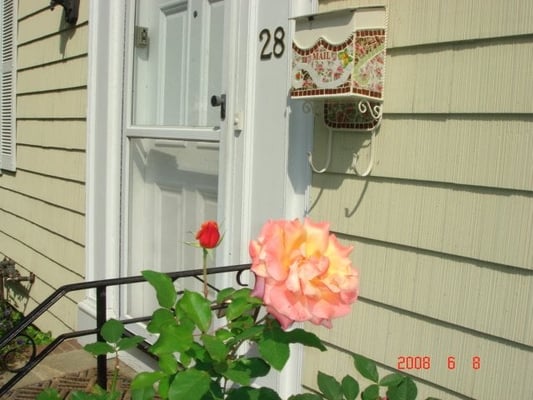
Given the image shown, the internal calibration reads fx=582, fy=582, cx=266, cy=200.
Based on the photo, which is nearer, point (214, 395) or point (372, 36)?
point (214, 395)

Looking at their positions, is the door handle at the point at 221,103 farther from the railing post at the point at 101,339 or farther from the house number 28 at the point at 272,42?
the railing post at the point at 101,339

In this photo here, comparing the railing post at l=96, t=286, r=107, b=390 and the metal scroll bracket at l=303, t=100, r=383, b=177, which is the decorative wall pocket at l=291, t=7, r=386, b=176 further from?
the railing post at l=96, t=286, r=107, b=390

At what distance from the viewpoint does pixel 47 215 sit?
170 inches

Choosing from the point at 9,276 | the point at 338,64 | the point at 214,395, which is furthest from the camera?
the point at 9,276

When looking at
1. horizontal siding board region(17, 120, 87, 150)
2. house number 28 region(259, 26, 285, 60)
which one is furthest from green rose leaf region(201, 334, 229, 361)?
horizontal siding board region(17, 120, 87, 150)

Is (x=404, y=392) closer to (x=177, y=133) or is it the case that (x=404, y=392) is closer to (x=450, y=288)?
(x=450, y=288)

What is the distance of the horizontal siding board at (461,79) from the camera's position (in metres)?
1.60

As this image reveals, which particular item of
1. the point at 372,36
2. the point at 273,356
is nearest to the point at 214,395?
the point at 273,356

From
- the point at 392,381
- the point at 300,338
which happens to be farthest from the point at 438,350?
the point at 300,338

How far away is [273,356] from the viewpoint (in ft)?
3.24

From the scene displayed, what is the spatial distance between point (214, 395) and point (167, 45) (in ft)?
7.61

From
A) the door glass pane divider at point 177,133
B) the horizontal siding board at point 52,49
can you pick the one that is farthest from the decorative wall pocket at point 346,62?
the horizontal siding board at point 52,49

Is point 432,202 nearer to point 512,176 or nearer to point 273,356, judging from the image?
point 512,176
